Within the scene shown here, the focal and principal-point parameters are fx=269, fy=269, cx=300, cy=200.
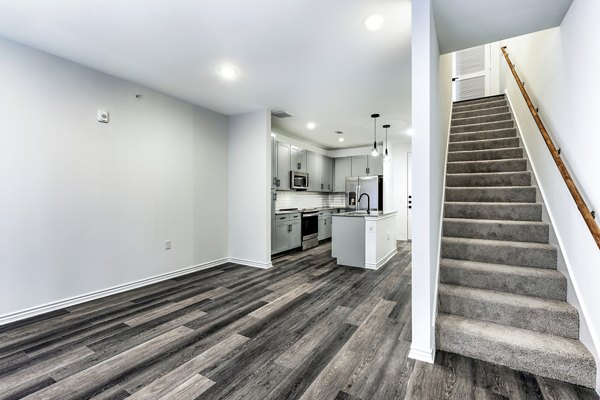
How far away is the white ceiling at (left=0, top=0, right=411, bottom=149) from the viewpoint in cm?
212

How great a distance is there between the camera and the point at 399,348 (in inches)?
82.8

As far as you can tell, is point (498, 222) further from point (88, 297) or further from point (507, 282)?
point (88, 297)

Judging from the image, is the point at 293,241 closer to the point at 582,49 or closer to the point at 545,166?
the point at 545,166

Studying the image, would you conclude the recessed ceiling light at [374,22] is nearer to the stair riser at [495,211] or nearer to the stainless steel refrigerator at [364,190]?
the stair riser at [495,211]

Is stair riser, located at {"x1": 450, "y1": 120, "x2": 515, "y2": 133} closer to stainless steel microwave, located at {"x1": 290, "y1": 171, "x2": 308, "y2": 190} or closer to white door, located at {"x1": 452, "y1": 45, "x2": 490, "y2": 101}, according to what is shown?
white door, located at {"x1": 452, "y1": 45, "x2": 490, "y2": 101}

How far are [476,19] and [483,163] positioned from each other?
1.98 meters

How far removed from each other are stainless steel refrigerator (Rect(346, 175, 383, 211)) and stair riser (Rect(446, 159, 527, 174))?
3095mm

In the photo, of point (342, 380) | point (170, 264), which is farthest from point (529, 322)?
point (170, 264)

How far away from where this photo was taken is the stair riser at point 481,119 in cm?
436

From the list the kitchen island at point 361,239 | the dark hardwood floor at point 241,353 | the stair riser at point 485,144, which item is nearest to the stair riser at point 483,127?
the stair riser at point 485,144

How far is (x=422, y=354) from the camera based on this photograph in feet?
6.35

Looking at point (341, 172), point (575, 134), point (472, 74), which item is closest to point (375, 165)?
point (341, 172)

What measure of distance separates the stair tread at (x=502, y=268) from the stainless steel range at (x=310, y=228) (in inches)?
142

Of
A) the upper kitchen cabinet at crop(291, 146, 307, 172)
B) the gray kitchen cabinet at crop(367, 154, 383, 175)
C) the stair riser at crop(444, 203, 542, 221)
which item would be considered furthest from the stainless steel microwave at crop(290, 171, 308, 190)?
the stair riser at crop(444, 203, 542, 221)
